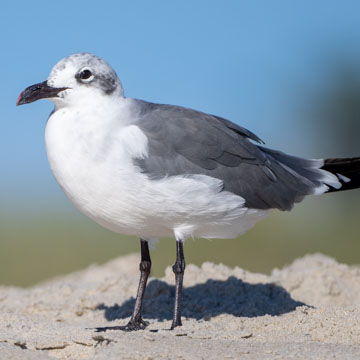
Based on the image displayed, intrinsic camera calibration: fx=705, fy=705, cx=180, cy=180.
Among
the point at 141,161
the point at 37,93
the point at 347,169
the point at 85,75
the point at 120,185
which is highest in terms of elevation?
the point at 85,75

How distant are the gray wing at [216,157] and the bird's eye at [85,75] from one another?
49cm

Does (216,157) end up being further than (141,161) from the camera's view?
Yes

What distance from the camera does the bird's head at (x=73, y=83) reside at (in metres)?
5.82

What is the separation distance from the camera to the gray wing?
5.81 metres

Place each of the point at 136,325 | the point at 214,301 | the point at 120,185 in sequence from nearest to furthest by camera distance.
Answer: the point at 120,185
the point at 136,325
the point at 214,301

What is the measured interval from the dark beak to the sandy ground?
1923 millimetres

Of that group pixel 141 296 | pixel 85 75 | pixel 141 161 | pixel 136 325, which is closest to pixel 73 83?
pixel 85 75

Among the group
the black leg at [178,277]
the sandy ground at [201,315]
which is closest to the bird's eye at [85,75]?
the black leg at [178,277]

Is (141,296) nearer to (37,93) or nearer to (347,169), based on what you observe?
(37,93)

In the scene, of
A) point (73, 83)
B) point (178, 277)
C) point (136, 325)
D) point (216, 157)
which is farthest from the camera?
point (136, 325)

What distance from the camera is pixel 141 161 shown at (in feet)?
18.5

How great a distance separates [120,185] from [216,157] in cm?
97

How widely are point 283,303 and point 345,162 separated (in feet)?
5.59

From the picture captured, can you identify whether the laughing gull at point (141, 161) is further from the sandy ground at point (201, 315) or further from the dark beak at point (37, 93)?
the sandy ground at point (201, 315)
